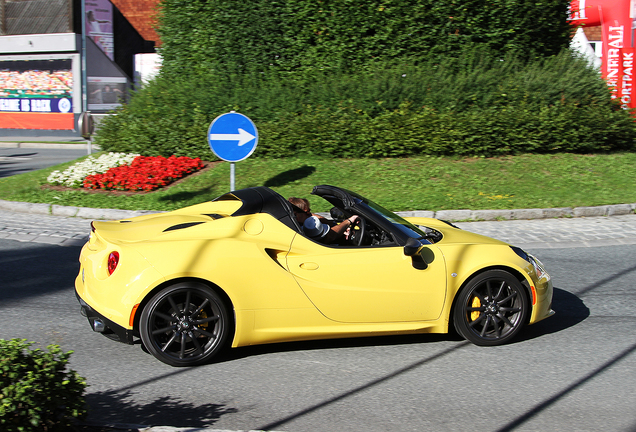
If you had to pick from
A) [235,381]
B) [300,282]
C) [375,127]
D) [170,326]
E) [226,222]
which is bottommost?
[235,381]

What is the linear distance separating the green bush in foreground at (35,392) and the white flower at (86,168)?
9.40 meters

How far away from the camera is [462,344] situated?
5.14 metres

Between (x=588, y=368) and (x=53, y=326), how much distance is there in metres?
4.44

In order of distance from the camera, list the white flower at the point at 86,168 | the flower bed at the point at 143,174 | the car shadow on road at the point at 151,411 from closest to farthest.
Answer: the car shadow on road at the point at 151,411
the flower bed at the point at 143,174
the white flower at the point at 86,168

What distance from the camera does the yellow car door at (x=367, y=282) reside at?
15.4ft

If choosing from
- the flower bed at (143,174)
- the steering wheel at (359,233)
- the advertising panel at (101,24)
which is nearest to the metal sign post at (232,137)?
the flower bed at (143,174)

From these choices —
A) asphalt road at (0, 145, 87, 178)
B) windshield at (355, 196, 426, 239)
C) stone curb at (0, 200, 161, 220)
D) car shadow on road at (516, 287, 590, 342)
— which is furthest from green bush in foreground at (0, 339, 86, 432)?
asphalt road at (0, 145, 87, 178)

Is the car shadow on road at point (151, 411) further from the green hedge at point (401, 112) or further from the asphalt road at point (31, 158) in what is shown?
the asphalt road at point (31, 158)

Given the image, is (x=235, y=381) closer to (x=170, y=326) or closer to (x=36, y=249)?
(x=170, y=326)

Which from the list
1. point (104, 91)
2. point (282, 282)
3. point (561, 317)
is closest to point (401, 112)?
point (561, 317)

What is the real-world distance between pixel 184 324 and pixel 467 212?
22.4ft

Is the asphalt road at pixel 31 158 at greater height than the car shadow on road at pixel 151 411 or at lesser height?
greater

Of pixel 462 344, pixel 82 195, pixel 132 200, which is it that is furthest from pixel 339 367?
pixel 82 195

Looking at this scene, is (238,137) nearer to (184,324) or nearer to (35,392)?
(184,324)
